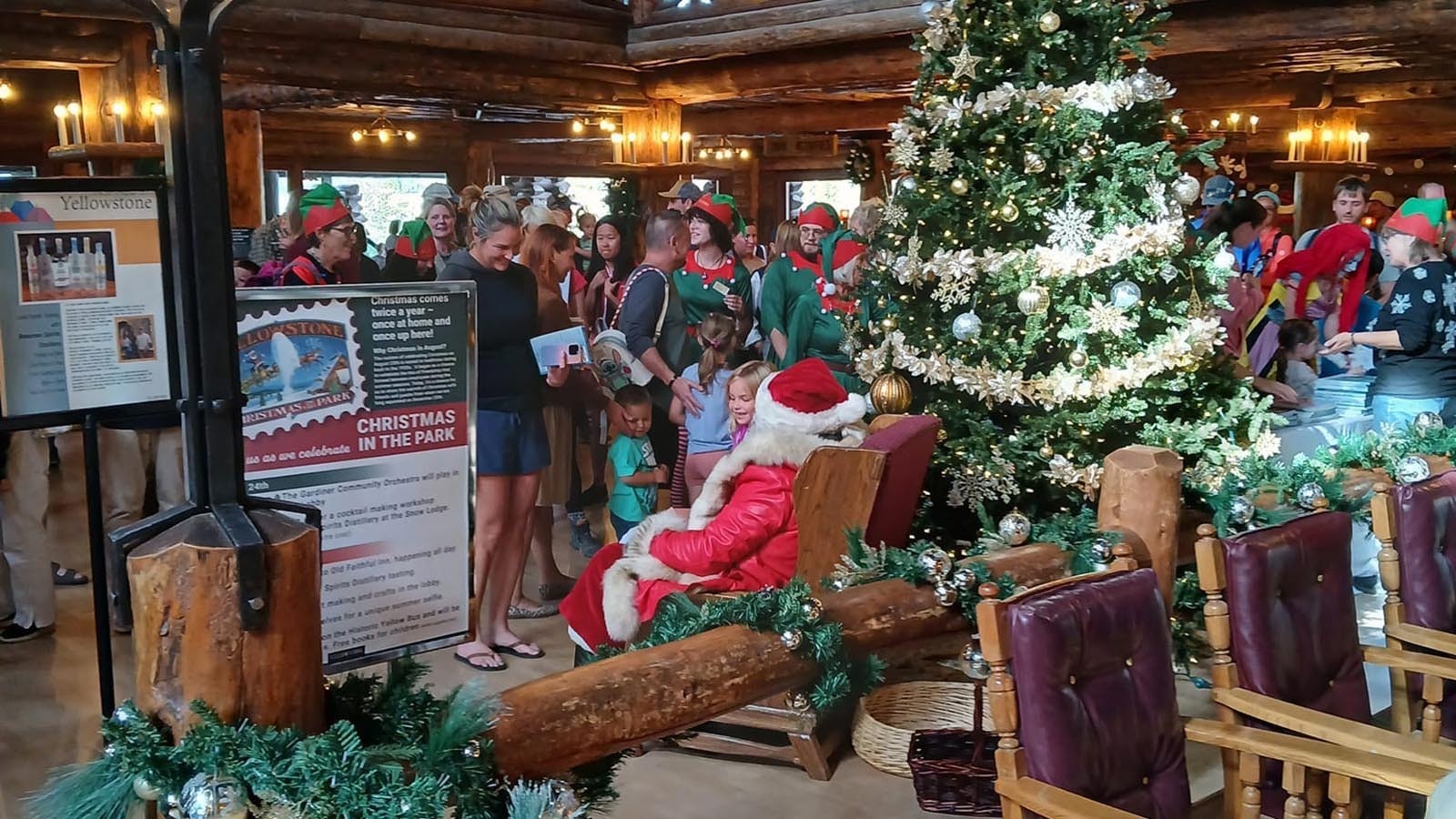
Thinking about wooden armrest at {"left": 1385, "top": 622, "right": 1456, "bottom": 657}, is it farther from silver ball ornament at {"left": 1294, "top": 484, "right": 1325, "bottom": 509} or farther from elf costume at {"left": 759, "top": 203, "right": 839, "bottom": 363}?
elf costume at {"left": 759, "top": 203, "right": 839, "bottom": 363}

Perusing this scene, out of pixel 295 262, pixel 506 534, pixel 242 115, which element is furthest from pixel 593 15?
pixel 506 534

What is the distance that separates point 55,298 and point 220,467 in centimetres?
68

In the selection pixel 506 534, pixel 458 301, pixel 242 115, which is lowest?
pixel 506 534

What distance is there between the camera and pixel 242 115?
839 cm

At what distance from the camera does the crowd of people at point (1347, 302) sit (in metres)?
5.27

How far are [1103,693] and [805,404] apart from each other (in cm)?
166

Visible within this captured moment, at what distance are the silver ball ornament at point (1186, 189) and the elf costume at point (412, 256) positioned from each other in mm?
3654

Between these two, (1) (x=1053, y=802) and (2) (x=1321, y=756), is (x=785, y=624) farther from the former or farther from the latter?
(2) (x=1321, y=756)

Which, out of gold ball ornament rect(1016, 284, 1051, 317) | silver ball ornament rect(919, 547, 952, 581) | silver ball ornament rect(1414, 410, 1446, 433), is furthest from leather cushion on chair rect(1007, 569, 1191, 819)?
silver ball ornament rect(1414, 410, 1446, 433)

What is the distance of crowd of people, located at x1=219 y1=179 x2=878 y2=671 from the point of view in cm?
461

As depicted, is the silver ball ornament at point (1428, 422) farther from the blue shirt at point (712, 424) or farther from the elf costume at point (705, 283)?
the elf costume at point (705, 283)

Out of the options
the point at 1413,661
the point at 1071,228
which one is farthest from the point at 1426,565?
the point at 1071,228

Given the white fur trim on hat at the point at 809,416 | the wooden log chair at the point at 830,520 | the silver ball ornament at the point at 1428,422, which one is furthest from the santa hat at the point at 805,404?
the silver ball ornament at the point at 1428,422

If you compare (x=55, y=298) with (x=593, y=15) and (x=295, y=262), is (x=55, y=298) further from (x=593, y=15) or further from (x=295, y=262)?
(x=593, y=15)
